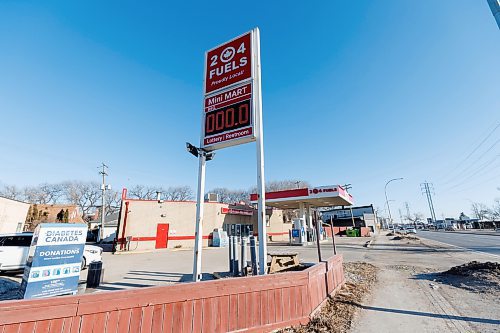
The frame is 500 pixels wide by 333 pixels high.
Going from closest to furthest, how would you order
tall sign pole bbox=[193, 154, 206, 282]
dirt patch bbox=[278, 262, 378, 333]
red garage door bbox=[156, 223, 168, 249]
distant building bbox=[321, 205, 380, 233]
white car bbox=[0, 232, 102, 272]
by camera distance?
dirt patch bbox=[278, 262, 378, 333]
tall sign pole bbox=[193, 154, 206, 282]
white car bbox=[0, 232, 102, 272]
red garage door bbox=[156, 223, 168, 249]
distant building bbox=[321, 205, 380, 233]

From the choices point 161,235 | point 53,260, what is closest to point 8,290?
point 53,260

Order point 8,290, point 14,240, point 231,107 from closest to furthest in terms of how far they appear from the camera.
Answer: point 8,290 < point 231,107 < point 14,240

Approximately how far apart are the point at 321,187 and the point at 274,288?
19901mm

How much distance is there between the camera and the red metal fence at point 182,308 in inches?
113

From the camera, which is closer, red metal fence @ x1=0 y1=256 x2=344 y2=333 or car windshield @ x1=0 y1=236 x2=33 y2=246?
red metal fence @ x1=0 y1=256 x2=344 y2=333

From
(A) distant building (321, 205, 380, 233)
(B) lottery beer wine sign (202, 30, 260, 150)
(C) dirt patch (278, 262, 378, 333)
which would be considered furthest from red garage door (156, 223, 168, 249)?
(A) distant building (321, 205, 380, 233)

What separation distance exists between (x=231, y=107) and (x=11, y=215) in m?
25.7

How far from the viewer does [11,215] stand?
21.2 m

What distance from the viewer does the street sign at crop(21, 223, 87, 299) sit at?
5.47 meters

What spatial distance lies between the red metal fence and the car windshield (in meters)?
9.54

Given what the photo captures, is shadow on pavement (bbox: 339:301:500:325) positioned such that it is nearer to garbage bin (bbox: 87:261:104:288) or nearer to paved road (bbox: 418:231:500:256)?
garbage bin (bbox: 87:261:104:288)

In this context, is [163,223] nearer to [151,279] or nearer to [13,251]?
[13,251]

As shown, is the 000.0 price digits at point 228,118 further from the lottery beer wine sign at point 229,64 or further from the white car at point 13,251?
the white car at point 13,251

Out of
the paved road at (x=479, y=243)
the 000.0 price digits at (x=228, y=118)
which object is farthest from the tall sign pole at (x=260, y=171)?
the paved road at (x=479, y=243)
